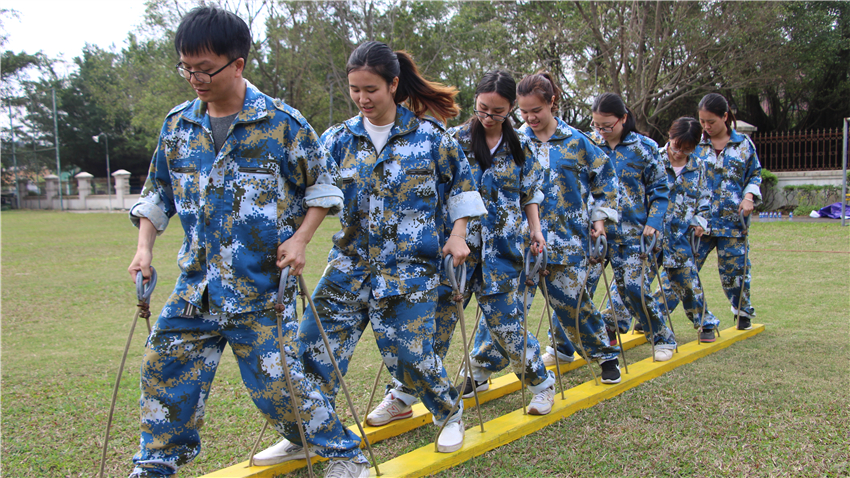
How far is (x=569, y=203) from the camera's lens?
12.2 ft

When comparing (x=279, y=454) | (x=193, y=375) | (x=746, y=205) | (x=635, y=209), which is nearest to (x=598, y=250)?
(x=635, y=209)

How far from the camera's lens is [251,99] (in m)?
2.23

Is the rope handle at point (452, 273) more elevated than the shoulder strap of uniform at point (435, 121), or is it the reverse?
the shoulder strap of uniform at point (435, 121)

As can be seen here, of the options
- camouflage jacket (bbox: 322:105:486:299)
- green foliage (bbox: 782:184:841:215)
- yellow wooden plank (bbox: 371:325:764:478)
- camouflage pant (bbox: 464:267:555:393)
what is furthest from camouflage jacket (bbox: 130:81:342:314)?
green foliage (bbox: 782:184:841:215)

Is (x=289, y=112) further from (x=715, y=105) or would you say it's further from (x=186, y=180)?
(x=715, y=105)

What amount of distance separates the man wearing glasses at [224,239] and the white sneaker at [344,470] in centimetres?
27

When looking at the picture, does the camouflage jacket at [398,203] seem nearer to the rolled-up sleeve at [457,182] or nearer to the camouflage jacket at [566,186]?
the rolled-up sleeve at [457,182]

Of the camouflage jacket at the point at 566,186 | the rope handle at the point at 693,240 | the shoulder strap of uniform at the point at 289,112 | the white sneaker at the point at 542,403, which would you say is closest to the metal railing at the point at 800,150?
the rope handle at the point at 693,240

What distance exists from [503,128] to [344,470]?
184cm

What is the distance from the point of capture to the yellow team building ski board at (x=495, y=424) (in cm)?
271

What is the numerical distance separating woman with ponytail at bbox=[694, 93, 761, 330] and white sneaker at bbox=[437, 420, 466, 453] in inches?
127

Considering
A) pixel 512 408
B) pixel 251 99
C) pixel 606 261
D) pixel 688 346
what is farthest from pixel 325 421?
pixel 688 346

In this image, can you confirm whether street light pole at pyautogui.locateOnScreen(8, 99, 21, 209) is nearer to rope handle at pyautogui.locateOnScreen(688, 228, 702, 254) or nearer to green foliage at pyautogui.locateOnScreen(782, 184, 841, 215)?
green foliage at pyautogui.locateOnScreen(782, 184, 841, 215)

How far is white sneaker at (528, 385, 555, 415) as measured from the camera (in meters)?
3.31
